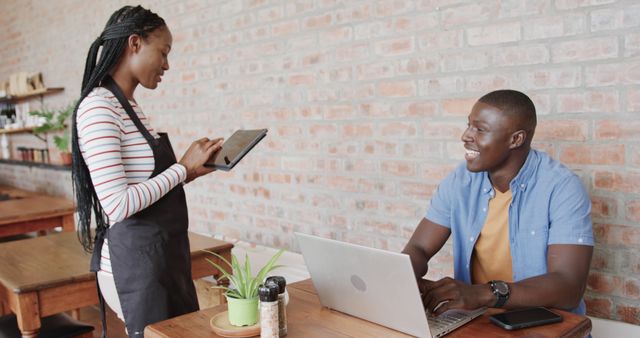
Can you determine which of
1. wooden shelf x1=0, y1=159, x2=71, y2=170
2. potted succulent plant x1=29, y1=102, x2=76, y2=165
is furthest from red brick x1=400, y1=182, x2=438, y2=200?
wooden shelf x1=0, y1=159, x2=71, y2=170

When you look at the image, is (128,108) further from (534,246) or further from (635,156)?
(635,156)

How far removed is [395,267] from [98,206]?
1.13 meters

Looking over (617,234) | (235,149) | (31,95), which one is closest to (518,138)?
(617,234)

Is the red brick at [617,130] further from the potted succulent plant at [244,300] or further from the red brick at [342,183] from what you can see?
the potted succulent plant at [244,300]

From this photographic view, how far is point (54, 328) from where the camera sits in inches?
92.0

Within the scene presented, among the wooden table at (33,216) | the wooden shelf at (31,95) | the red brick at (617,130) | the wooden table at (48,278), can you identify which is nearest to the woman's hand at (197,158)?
the wooden table at (48,278)

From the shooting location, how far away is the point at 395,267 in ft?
4.32

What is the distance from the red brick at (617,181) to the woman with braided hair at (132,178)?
1335 millimetres

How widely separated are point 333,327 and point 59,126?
16.0 ft

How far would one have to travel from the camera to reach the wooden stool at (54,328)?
7.49 ft

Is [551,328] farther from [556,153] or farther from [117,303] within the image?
[117,303]

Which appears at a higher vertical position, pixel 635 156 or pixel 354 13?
pixel 354 13

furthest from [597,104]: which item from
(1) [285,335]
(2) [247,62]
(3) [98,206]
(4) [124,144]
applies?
(2) [247,62]

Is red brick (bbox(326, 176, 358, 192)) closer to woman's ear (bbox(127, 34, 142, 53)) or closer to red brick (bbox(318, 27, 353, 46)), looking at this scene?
red brick (bbox(318, 27, 353, 46))
